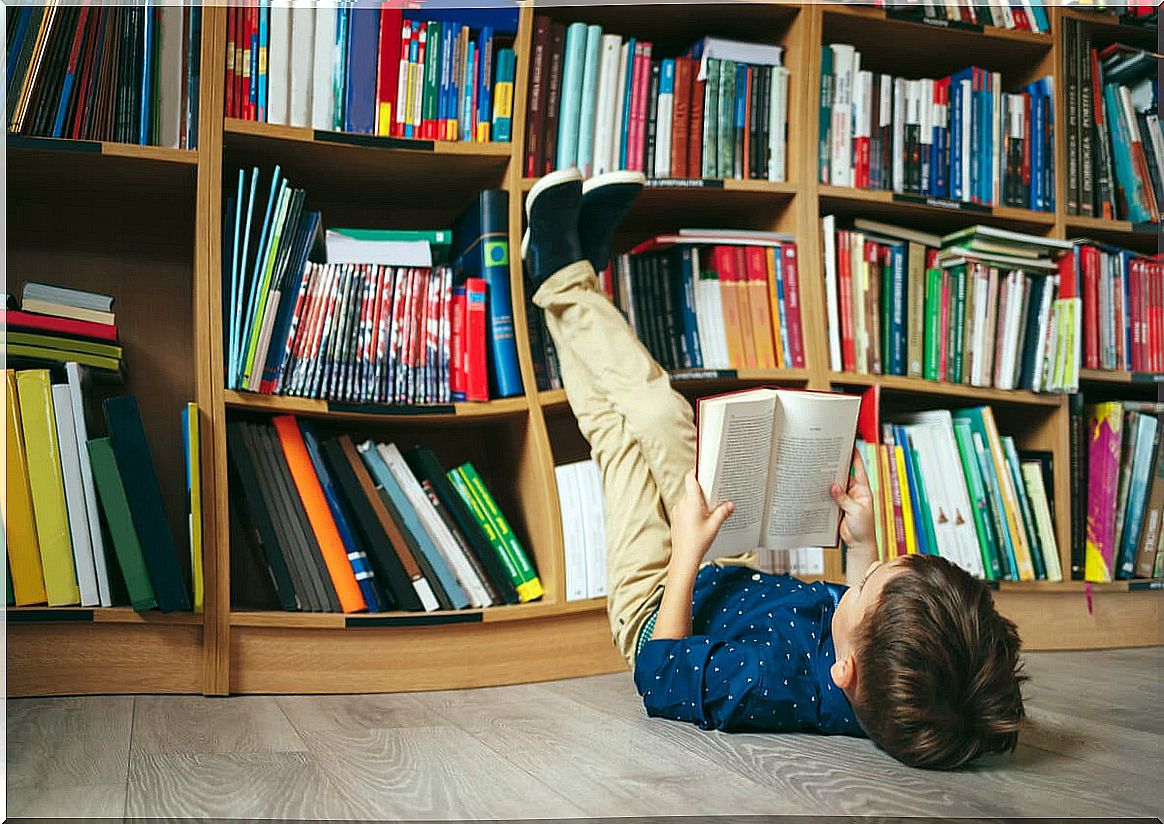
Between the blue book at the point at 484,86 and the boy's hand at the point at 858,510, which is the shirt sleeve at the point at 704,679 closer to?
the boy's hand at the point at 858,510

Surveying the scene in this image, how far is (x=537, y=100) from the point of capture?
6.47ft

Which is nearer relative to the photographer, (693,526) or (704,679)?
(704,679)

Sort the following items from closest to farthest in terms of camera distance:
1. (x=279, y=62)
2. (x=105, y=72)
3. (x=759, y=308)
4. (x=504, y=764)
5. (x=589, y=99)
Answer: (x=504, y=764)
(x=105, y=72)
(x=279, y=62)
(x=589, y=99)
(x=759, y=308)

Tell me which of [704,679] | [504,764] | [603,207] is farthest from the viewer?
[603,207]

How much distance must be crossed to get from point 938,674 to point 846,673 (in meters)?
0.12

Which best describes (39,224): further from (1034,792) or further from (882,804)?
(1034,792)

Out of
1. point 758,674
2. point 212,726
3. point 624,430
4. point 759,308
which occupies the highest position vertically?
point 759,308

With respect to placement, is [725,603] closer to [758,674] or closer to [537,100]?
[758,674]

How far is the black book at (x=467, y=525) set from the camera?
1876 mm

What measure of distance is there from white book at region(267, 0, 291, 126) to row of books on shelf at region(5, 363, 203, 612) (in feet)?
1.99

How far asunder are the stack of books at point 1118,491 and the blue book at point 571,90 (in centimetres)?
135

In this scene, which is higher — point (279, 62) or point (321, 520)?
point (279, 62)

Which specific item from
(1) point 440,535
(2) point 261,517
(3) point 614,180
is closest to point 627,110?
(3) point 614,180

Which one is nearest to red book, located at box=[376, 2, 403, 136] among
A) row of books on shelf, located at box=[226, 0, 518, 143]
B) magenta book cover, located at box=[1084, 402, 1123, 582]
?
row of books on shelf, located at box=[226, 0, 518, 143]
